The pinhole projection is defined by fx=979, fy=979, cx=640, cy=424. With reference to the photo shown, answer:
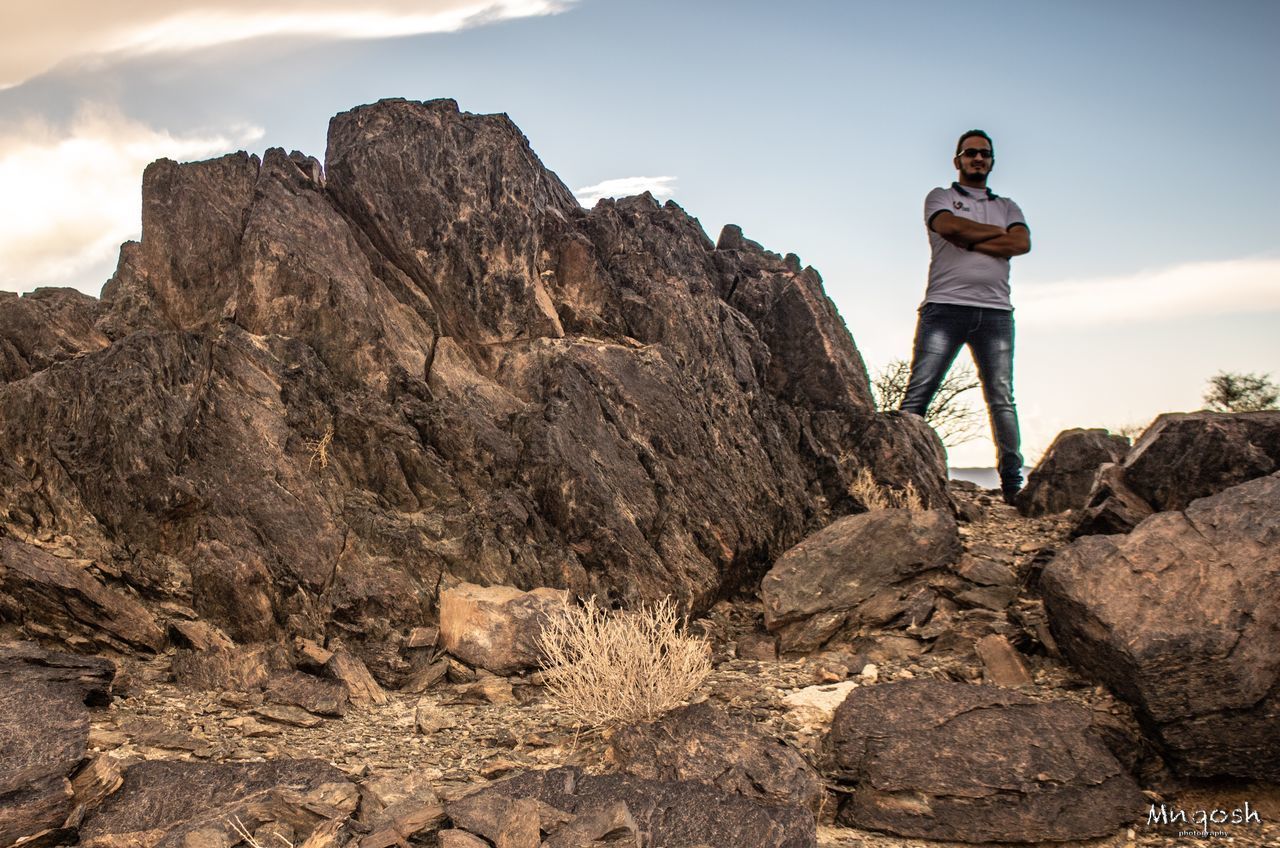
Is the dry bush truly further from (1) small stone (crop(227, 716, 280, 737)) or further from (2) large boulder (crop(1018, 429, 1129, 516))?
(1) small stone (crop(227, 716, 280, 737))

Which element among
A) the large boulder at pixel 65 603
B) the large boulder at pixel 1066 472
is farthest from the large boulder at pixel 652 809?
the large boulder at pixel 1066 472

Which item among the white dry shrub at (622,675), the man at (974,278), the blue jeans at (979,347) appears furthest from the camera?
the blue jeans at (979,347)

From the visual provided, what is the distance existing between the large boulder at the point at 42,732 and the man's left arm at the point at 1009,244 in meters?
8.59

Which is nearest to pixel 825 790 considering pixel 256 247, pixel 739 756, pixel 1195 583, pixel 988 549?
pixel 739 756

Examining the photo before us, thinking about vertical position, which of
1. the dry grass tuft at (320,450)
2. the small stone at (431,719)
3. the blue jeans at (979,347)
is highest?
the blue jeans at (979,347)

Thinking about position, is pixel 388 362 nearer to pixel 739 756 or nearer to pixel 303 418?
pixel 303 418

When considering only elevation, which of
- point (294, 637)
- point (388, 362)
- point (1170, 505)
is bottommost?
point (294, 637)

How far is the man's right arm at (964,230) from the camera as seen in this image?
9.84 meters

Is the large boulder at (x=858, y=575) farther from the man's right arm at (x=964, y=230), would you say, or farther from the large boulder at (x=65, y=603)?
the large boulder at (x=65, y=603)

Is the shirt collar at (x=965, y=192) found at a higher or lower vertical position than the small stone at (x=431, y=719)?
higher

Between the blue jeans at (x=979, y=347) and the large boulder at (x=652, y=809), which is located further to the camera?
the blue jeans at (x=979, y=347)

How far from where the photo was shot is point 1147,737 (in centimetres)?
683

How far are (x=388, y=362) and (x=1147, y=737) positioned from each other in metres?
7.00

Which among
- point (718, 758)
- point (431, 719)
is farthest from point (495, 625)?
point (718, 758)
